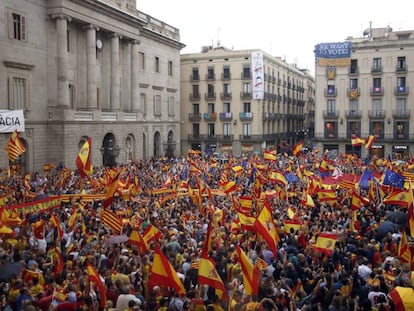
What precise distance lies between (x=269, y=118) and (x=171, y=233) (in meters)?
49.6

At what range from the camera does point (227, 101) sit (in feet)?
196

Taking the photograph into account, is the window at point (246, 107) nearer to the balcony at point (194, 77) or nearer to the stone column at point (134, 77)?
the balcony at point (194, 77)

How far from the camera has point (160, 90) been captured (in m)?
51.9

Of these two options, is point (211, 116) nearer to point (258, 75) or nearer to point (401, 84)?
point (258, 75)

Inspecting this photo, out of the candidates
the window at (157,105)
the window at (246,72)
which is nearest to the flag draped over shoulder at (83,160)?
the window at (157,105)

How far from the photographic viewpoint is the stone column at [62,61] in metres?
34.6

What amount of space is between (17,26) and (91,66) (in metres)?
7.14

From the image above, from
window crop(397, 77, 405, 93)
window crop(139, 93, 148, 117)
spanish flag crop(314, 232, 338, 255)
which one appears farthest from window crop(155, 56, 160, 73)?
spanish flag crop(314, 232, 338, 255)

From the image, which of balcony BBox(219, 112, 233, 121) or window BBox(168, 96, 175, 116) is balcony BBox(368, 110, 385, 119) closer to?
balcony BBox(219, 112, 233, 121)

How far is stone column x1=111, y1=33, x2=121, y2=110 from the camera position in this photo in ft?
136

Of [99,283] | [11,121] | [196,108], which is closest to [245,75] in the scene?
[196,108]

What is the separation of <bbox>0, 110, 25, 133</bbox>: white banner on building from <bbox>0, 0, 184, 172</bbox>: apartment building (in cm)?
16

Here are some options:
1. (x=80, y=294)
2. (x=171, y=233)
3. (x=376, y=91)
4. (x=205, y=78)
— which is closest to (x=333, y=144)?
(x=376, y=91)

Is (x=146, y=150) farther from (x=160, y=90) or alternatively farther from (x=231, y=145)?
(x=231, y=145)
